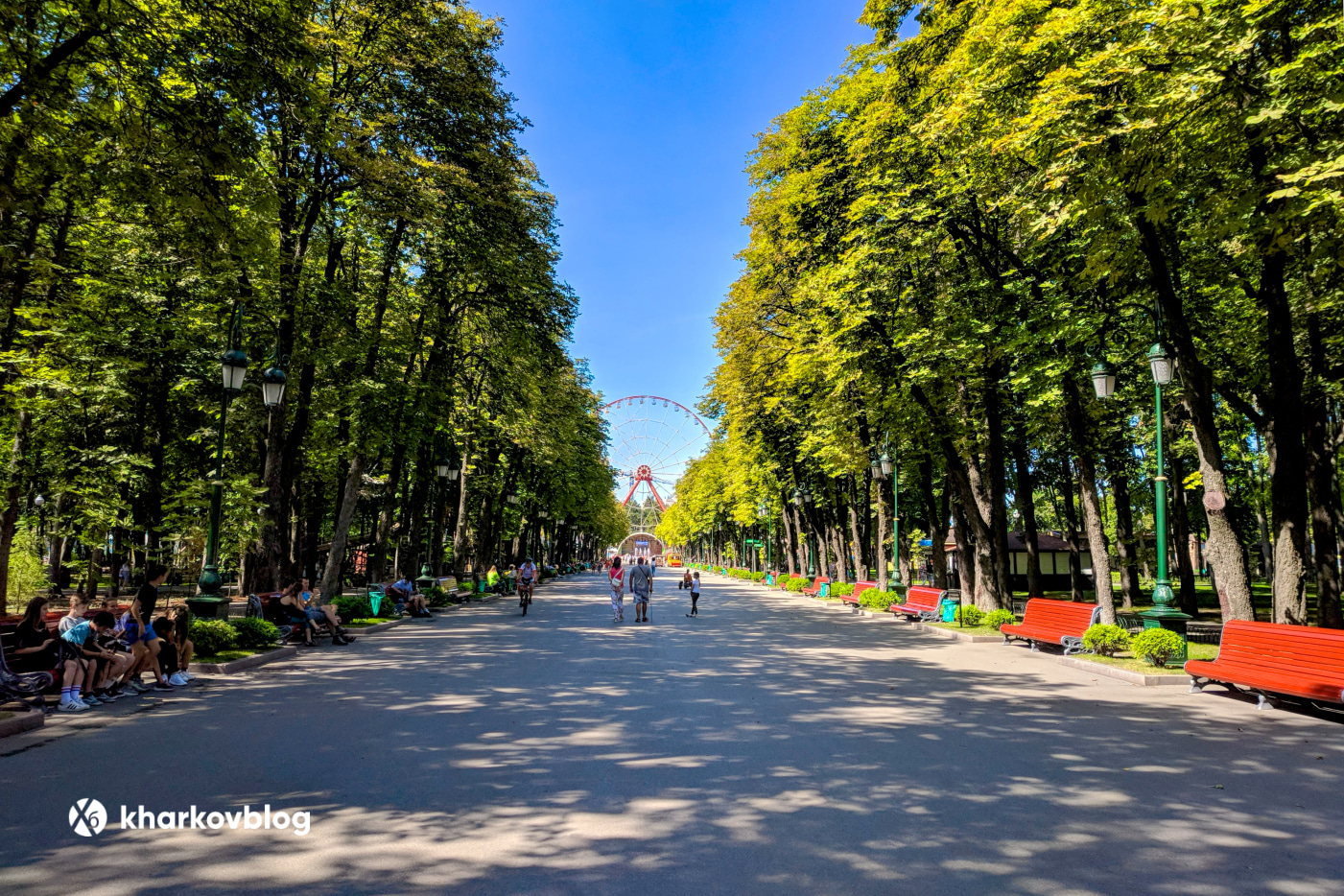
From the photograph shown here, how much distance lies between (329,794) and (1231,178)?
14467 millimetres

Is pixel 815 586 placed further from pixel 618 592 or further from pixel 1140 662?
pixel 1140 662

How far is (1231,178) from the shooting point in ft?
38.9

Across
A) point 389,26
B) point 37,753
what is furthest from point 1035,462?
point 37,753

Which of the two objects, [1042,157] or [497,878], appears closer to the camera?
[497,878]

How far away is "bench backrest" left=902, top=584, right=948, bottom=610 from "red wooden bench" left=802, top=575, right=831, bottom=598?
38.7ft

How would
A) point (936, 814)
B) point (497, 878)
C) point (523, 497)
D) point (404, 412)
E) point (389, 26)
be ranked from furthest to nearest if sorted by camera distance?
point (523, 497)
point (404, 412)
point (389, 26)
point (936, 814)
point (497, 878)

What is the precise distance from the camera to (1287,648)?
9.53 metres

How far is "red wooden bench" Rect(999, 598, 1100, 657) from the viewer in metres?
14.3

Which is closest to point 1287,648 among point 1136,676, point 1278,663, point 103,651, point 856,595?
point 1278,663

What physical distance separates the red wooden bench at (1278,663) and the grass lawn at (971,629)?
7289 mm

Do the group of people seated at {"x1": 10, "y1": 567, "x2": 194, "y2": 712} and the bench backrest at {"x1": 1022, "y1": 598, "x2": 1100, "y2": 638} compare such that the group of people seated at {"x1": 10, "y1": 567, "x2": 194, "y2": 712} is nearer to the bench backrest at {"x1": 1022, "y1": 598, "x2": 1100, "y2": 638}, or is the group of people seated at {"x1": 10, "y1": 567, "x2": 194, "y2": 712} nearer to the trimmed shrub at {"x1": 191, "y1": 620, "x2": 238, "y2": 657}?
the trimmed shrub at {"x1": 191, "y1": 620, "x2": 238, "y2": 657}

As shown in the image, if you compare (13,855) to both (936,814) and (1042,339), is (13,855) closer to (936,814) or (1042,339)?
(936,814)

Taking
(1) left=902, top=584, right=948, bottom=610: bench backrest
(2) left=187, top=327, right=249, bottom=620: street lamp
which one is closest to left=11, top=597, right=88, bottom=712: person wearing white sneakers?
(2) left=187, top=327, right=249, bottom=620: street lamp

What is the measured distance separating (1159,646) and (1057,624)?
3.04 metres
